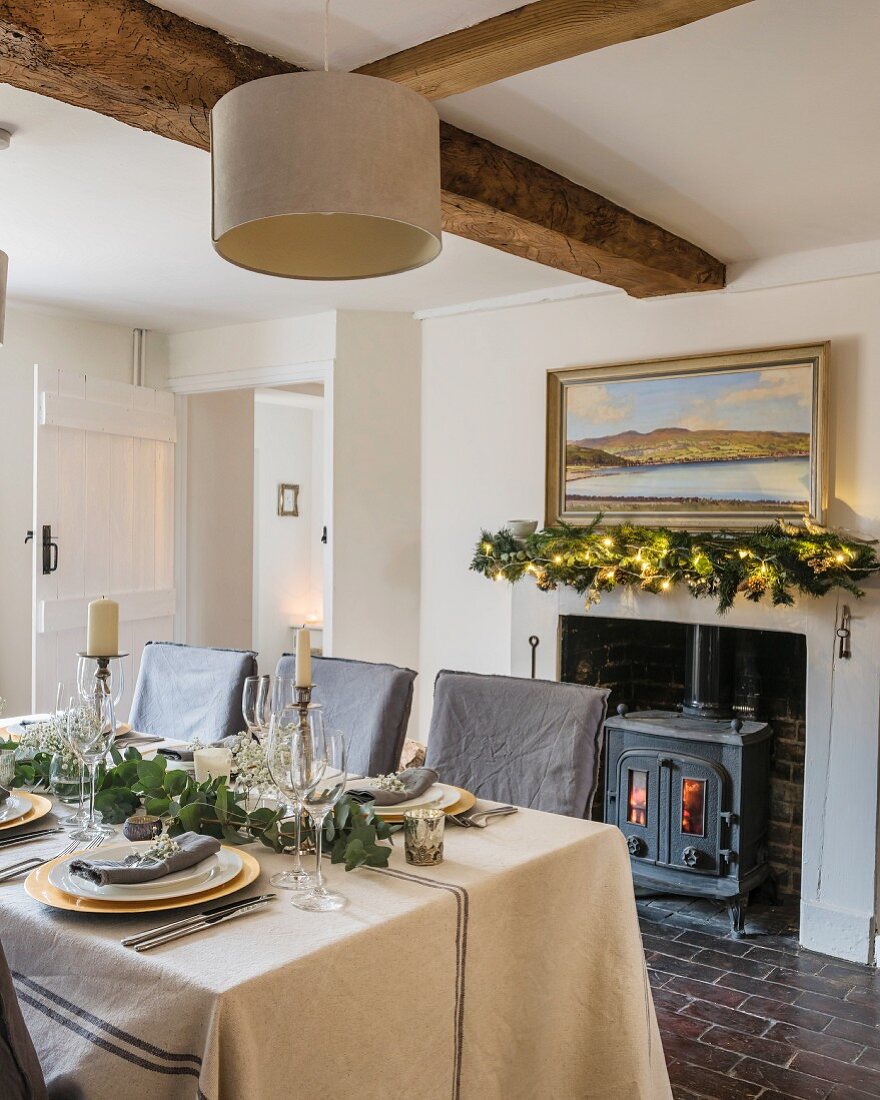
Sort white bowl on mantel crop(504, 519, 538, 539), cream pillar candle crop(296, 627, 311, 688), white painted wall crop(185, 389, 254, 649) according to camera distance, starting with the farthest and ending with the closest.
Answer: white painted wall crop(185, 389, 254, 649)
white bowl on mantel crop(504, 519, 538, 539)
cream pillar candle crop(296, 627, 311, 688)

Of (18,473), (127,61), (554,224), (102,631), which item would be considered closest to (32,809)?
(102,631)

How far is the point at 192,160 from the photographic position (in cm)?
291

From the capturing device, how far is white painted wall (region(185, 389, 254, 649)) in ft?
18.8

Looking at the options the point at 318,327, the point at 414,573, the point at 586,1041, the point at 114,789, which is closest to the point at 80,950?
the point at 114,789

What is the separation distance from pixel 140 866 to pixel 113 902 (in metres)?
0.07

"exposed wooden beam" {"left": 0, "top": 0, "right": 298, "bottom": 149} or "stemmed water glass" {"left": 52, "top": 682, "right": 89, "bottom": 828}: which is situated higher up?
"exposed wooden beam" {"left": 0, "top": 0, "right": 298, "bottom": 149}

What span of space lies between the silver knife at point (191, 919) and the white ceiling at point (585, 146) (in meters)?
1.64

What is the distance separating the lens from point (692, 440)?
3930mm

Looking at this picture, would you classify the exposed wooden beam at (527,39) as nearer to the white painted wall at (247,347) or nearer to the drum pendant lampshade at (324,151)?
the drum pendant lampshade at (324,151)

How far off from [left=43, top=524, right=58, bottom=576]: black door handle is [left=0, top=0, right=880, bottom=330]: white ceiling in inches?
42.6

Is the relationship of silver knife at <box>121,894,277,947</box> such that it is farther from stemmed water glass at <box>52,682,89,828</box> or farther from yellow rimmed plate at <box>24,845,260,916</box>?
stemmed water glass at <box>52,682,89,828</box>

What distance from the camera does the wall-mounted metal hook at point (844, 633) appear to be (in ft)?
11.4

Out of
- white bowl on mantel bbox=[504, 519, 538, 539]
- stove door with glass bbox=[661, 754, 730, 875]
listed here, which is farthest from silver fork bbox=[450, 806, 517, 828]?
white bowl on mantel bbox=[504, 519, 538, 539]

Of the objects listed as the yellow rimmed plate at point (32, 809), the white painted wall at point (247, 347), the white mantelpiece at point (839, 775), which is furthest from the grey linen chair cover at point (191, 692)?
the white painted wall at point (247, 347)
